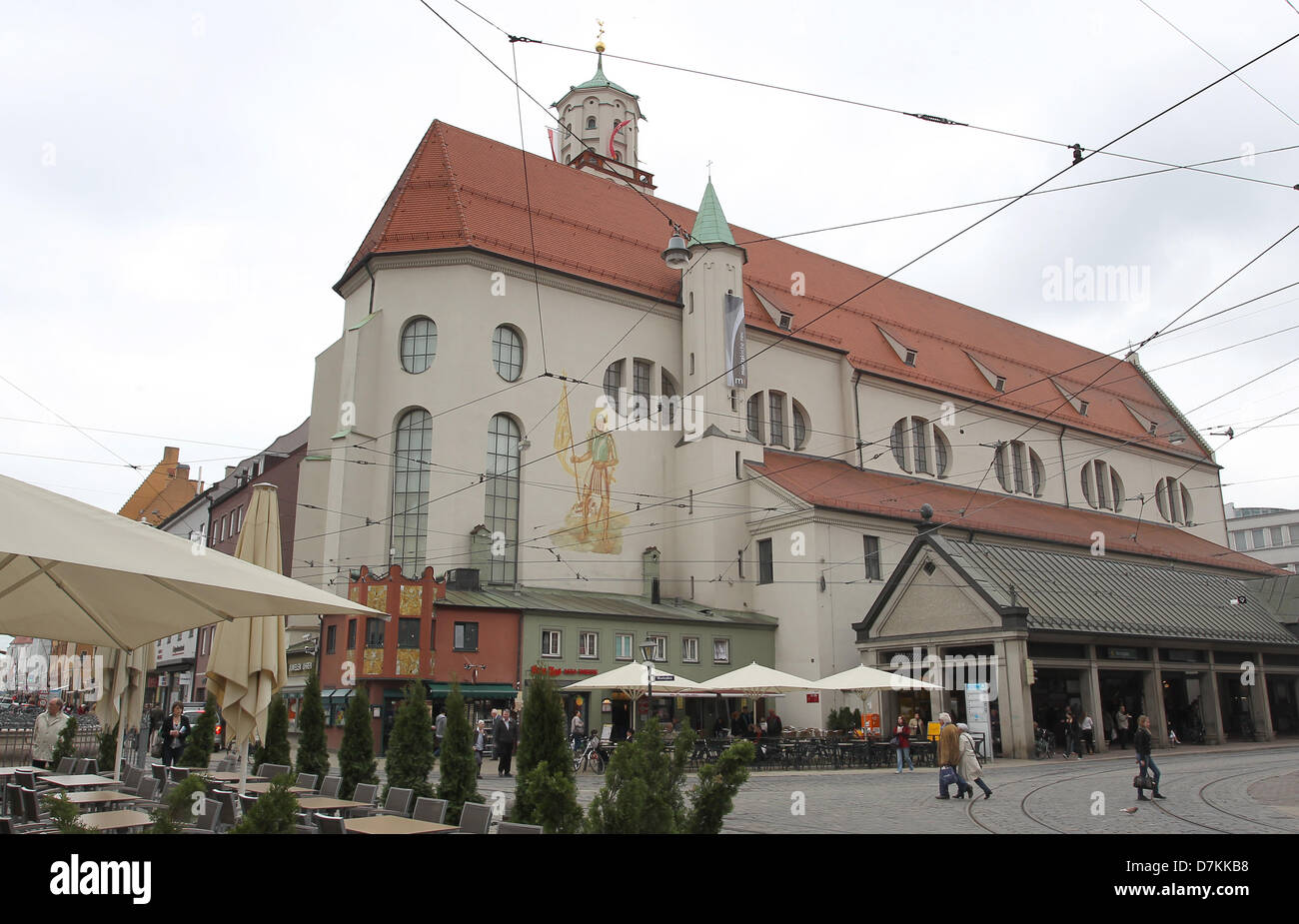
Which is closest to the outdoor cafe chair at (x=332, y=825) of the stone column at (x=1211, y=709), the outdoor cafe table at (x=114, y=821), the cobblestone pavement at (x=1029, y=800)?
the outdoor cafe table at (x=114, y=821)

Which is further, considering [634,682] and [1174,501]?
[1174,501]

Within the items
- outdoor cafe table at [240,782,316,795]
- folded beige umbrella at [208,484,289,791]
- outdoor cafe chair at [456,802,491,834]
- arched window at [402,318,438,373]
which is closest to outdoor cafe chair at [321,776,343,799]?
outdoor cafe table at [240,782,316,795]

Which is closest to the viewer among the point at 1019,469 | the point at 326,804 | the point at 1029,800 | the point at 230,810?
the point at 230,810

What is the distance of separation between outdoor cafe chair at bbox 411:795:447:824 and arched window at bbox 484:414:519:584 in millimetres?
23147

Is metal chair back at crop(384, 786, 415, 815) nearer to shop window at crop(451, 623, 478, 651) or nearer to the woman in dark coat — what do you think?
the woman in dark coat

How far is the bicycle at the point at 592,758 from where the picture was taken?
22.2 metres

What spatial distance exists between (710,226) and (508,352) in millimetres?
9511

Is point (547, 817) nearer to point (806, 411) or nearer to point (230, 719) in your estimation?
point (230, 719)

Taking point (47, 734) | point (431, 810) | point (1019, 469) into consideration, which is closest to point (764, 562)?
point (1019, 469)

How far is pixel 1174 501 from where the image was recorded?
55.2 metres

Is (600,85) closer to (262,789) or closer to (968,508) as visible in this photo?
(968,508)

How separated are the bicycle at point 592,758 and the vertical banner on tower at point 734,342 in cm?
1587
